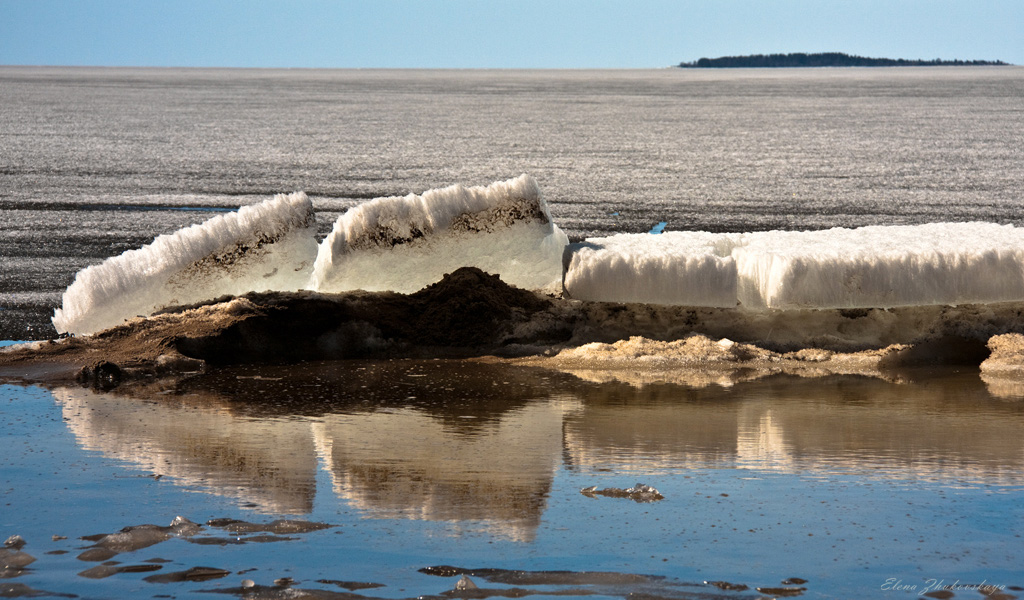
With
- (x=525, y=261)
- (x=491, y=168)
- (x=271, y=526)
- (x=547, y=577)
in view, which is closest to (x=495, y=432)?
(x=271, y=526)

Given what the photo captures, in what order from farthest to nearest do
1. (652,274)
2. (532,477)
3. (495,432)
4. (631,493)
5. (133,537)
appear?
1. (652,274)
2. (495,432)
3. (532,477)
4. (631,493)
5. (133,537)

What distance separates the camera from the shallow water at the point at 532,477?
2.79 m

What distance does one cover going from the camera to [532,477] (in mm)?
3545

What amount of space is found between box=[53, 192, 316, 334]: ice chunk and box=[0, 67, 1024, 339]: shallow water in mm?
620

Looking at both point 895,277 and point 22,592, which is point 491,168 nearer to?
point 895,277

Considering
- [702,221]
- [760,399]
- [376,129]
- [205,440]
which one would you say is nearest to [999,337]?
[760,399]

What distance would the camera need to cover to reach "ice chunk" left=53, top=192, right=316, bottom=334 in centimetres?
561

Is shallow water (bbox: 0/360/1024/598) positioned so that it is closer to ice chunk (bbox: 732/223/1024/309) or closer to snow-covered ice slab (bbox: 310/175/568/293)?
ice chunk (bbox: 732/223/1024/309)

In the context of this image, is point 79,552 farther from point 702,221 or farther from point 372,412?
point 702,221

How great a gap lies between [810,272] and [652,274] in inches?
31.5

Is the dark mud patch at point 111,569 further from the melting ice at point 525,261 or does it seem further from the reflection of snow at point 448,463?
the melting ice at point 525,261

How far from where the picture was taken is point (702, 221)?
11180mm

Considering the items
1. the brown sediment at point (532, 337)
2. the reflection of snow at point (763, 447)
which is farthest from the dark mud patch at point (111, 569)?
the brown sediment at point (532, 337)

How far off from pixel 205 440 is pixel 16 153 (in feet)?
55.6
